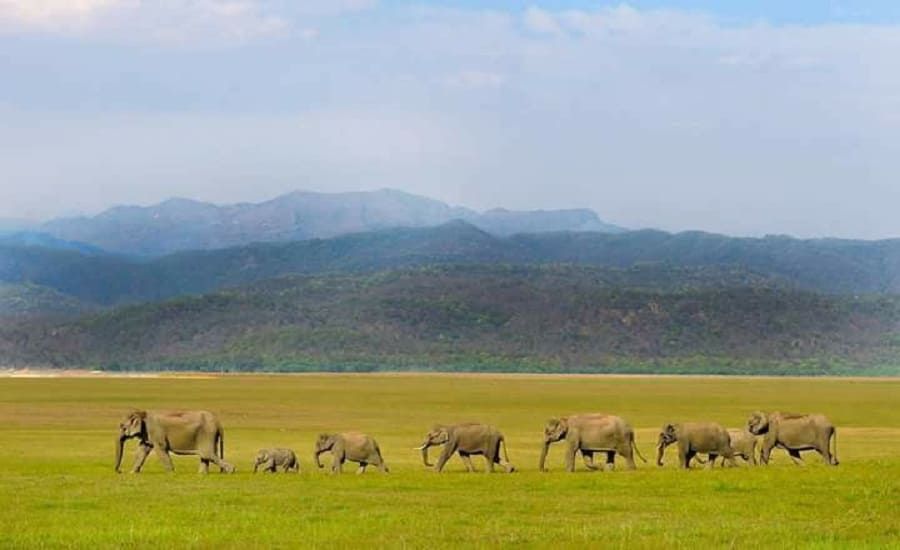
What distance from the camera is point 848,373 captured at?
603 feet

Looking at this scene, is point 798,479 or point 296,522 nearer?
point 296,522

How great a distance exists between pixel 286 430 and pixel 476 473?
79.5ft

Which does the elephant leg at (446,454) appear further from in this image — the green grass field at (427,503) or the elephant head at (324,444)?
the elephant head at (324,444)

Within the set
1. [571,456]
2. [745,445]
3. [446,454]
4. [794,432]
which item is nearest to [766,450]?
[745,445]

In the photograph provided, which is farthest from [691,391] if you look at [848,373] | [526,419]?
[848,373]

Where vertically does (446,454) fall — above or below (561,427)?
below

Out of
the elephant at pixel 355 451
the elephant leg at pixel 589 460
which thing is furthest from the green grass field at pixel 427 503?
the elephant leg at pixel 589 460

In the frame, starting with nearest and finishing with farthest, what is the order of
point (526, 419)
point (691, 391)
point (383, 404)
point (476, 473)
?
point (476, 473)
point (526, 419)
point (383, 404)
point (691, 391)

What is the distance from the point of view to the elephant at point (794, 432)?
3644cm

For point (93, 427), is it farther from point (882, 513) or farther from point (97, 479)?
point (882, 513)

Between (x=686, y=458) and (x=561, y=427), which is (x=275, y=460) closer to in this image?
(x=561, y=427)

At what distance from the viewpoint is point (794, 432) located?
121 ft

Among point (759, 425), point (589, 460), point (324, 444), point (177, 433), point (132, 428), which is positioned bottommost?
point (589, 460)

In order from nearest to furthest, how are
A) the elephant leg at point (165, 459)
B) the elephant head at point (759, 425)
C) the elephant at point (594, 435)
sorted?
the elephant leg at point (165, 459) < the elephant at point (594, 435) < the elephant head at point (759, 425)
